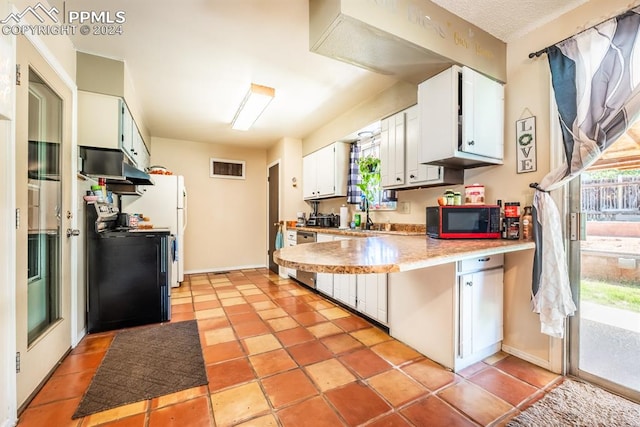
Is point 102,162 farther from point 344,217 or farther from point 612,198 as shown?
point 612,198

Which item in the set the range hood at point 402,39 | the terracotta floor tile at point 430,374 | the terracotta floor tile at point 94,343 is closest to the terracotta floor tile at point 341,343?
the terracotta floor tile at point 430,374

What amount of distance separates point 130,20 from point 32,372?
2.47m

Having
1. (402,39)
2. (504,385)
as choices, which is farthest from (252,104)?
(504,385)

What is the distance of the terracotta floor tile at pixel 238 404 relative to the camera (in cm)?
146

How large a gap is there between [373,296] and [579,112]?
83.3 inches

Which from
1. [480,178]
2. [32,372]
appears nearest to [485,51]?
[480,178]

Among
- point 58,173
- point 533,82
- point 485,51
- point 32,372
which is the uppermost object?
point 485,51

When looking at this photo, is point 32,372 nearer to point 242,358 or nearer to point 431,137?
point 242,358

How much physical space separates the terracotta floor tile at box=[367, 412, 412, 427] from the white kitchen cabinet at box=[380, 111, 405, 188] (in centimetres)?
200

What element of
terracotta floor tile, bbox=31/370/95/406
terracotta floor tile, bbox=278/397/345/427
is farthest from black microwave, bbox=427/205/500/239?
terracotta floor tile, bbox=31/370/95/406

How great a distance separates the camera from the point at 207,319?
114 inches

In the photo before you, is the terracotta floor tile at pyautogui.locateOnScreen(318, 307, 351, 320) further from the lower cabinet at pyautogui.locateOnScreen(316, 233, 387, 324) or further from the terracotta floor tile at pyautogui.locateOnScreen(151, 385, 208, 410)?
the terracotta floor tile at pyautogui.locateOnScreen(151, 385, 208, 410)

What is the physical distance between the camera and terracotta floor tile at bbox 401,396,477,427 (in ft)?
4.69

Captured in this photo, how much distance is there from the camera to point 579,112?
1.75 metres
